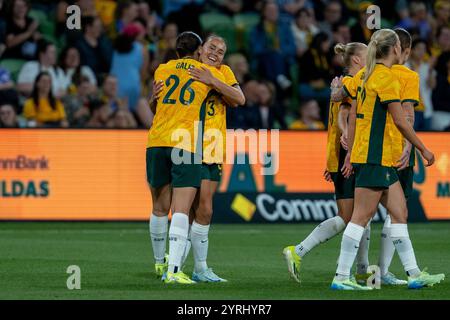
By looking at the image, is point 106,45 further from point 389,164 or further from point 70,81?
point 389,164

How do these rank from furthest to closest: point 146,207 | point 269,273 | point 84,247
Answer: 1. point 146,207
2. point 84,247
3. point 269,273

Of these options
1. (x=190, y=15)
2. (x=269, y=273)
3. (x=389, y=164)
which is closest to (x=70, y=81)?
(x=190, y=15)

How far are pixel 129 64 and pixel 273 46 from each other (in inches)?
123

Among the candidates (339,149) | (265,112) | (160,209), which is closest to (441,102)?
(265,112)

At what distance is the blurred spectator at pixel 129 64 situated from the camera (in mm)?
21344

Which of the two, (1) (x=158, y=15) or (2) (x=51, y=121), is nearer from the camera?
(2) (x=51, y=121)

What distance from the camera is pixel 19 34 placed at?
21281 mm

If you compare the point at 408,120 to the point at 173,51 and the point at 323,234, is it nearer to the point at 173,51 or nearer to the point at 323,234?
the point at 323,234

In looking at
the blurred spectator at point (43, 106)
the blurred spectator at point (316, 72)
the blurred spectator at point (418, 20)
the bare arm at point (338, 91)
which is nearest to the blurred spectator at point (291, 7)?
the blurred spectator at point (316, 72)

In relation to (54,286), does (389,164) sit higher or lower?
higher

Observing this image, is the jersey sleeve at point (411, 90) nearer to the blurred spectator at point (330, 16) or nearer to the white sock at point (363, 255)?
the white sock at point (363, 255)

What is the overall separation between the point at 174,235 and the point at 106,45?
36.8ft

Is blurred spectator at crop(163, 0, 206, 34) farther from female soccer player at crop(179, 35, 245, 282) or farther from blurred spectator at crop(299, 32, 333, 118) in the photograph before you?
female soccer player at crop(179, 35, 245, 282)

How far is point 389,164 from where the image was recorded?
10156 mm
